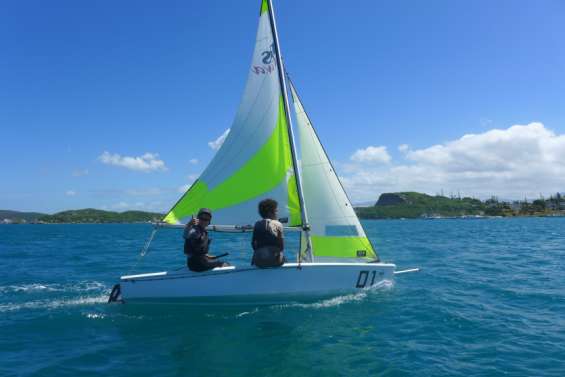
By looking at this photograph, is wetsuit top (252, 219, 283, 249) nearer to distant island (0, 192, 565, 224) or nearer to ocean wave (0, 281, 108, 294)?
ocean wave (0, 281, 108, 294)

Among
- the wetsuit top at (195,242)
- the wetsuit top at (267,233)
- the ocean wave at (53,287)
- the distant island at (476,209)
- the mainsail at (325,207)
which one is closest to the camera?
the wetsuit top at (267,233)

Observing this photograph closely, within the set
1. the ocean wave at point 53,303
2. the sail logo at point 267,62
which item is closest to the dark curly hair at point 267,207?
the sail logo at point 267,62

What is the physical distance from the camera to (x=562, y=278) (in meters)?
12.8

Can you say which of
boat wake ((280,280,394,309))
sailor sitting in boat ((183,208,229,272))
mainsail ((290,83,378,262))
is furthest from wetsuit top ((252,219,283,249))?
mainsail ((290,83,378,262))

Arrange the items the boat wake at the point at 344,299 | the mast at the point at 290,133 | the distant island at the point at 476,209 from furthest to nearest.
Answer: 1. the distant island at the point at 476,209
2. the mast at the point at 290,133
3. the boat wake at the point at 344,299

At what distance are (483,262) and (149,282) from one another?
15.0 meters

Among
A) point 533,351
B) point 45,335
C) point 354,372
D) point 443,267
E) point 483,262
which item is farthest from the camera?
point 483,262

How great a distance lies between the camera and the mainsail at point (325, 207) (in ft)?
34.9

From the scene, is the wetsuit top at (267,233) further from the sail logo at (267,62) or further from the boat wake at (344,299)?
the sail logo at (267,62)

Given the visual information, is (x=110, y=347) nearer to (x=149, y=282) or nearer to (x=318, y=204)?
(x=149, y=282)

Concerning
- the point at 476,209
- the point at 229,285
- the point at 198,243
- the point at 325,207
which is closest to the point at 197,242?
the point at 198,243

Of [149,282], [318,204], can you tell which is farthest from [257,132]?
[149,282]

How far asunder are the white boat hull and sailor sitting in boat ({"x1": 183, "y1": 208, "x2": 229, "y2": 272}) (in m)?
0.19

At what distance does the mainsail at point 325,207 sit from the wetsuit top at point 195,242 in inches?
129
